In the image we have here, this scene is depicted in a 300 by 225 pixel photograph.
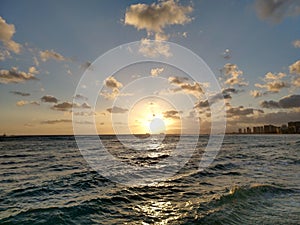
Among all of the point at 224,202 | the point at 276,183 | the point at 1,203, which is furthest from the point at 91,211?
the point at 276,183

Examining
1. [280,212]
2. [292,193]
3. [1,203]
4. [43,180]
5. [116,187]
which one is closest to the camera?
[280,212]

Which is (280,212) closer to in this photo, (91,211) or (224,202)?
(224,202)

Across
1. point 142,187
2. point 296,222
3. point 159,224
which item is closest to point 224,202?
point 296,222

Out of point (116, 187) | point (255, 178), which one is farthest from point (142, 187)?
point (255, 178)

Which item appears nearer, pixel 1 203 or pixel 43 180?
pixel 1 203

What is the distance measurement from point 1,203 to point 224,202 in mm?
9446

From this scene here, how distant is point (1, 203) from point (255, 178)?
46.9ft

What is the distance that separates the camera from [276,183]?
45.4ft

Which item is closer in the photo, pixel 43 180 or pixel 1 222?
pixel 1 222

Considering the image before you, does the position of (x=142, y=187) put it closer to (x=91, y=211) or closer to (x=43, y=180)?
(x=91, y=211)

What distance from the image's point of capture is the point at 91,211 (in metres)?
9.12

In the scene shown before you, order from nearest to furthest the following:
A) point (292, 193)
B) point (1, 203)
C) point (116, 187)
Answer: point (1, 203) < point (292, 193) < point (116, 187)

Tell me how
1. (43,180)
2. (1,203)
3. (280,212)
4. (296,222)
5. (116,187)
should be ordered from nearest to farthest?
(296,222) < (280,212) < (1,203) < (116,187) < (43,180)

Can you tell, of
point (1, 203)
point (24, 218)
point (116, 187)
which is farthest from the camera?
point (116, 187)
